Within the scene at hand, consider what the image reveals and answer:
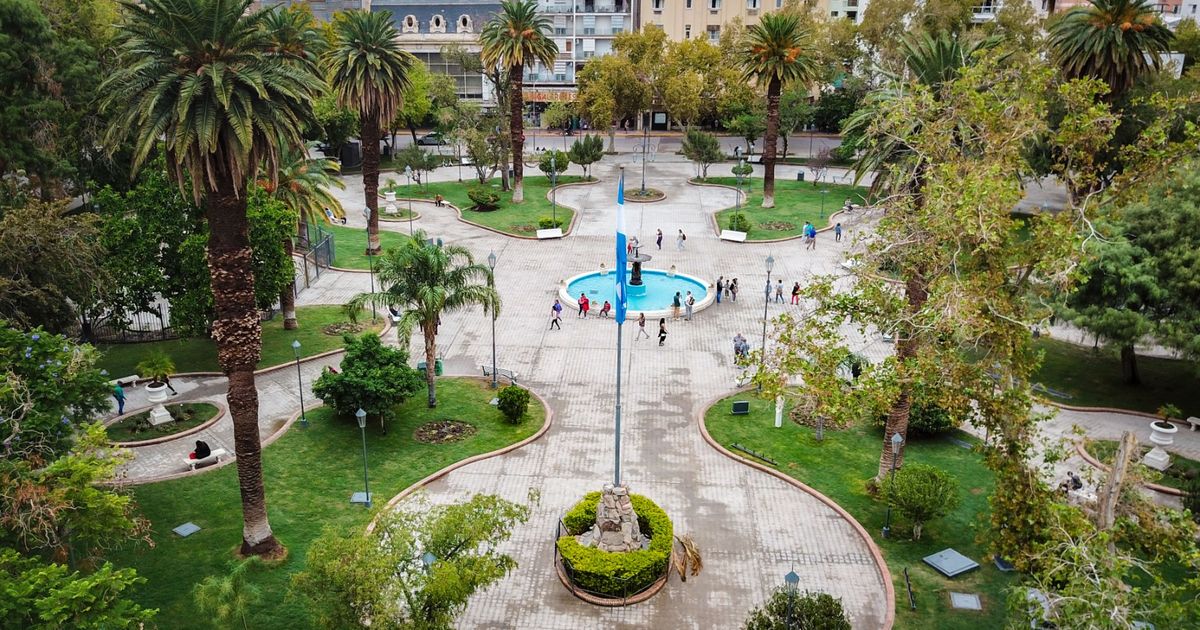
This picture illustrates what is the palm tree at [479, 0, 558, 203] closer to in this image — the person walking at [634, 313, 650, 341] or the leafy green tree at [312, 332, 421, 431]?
the person walking at [634, 313, 650, 341]

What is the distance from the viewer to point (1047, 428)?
32156 mm

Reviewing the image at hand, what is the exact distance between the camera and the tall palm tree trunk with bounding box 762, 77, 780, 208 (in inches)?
2305

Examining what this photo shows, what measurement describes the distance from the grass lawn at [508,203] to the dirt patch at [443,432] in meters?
26.4

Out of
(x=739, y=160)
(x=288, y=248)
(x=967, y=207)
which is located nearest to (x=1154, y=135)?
(x=967, y=207)

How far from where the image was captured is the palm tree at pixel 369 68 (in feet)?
157

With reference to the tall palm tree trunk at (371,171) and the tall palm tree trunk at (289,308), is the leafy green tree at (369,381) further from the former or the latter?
the tall palm tree trunk at (371,171)

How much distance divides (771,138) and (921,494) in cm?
4026

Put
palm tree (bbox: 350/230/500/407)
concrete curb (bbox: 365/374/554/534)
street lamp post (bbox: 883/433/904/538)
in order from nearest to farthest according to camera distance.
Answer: street lamp post (bbox: 883/433/904/538)
concrete curb (bbox: 365/374/554/534)
palm tree (bbox: 350/230/500/407)

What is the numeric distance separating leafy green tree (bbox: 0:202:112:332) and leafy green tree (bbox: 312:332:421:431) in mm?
8661

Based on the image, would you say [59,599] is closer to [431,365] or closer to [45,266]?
[45,266]

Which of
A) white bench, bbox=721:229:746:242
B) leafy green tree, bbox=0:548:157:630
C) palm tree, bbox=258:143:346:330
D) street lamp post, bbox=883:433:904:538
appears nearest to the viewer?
leafy green tree, bbox=0:548:157:630

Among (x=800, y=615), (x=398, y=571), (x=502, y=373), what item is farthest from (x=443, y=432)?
(x=800, y=615)

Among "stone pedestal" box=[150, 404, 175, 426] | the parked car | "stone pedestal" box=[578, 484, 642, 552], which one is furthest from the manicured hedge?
the parked car

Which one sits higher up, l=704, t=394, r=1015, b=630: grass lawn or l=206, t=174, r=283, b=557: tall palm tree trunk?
l=206, t=174, r=283, b=557: tall palm tree trunk
